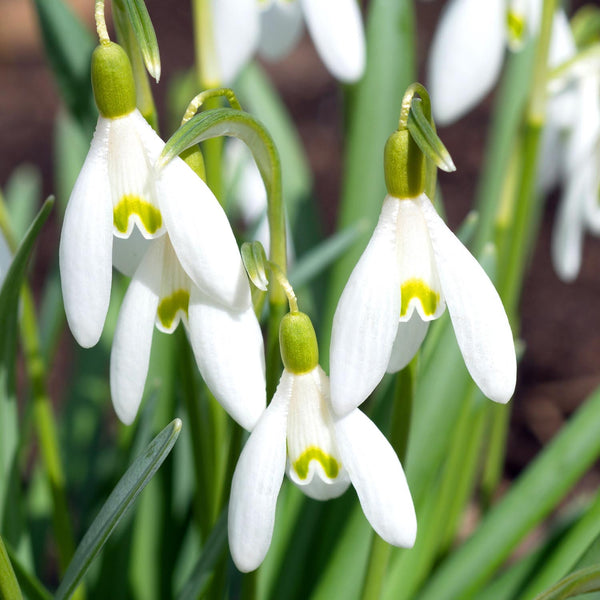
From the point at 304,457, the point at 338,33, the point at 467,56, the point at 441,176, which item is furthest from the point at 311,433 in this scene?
the point at 441,176

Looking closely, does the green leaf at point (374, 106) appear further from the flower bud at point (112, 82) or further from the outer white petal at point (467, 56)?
the flower bud at point (112, 82)

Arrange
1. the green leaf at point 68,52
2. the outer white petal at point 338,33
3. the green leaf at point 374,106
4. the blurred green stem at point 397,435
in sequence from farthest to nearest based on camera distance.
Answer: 1. the green leaf at point 374,106
2. the green leaf at point 68,52
3. the outer white petal at point 338,33
4. the blurred green stem at point 397,435

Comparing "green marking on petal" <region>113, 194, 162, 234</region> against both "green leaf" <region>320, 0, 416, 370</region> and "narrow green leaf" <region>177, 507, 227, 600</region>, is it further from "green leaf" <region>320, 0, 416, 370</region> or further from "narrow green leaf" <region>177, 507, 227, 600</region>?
"green leaf" <region>320, 0, 416, 370</region>

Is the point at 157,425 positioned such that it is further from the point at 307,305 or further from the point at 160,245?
the point at 160,245

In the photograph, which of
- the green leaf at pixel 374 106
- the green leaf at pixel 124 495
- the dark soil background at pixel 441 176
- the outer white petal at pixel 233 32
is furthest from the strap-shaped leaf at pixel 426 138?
the dark soil background at pixel 441 176

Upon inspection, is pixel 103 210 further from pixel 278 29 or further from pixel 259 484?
pixel 278 29

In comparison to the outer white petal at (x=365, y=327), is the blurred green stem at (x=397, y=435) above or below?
below

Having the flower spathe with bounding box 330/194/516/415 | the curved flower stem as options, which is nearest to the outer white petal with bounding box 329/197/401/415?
the flower spathe with bounding box 330/194/516/415
